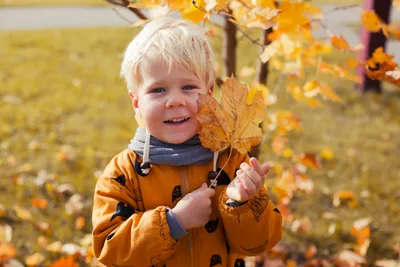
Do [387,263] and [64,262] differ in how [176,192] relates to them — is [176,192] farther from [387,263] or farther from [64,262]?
[387,263]

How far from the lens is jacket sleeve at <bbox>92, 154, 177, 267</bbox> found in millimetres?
1286

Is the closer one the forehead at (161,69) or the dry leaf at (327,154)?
the forehead at (161,69)

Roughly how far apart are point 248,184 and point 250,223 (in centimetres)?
14

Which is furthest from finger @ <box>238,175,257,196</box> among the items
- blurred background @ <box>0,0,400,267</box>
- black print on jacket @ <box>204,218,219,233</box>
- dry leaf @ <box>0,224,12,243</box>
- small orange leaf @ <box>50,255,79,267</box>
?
dry leaf @ <box>0,224,12,243</box>

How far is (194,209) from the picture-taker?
1.31 m

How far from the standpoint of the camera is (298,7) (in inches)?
64.2

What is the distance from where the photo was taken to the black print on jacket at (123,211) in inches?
53.7

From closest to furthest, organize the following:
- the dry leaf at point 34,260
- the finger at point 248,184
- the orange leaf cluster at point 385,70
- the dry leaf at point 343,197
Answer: the finger at point 248,184, the orange leaf cluster at point 385,70, the dry leaf at point 34,260, the dry leaf at point 343,197

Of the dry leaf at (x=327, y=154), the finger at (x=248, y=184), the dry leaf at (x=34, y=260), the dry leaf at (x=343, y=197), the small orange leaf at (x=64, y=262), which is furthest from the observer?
the dry leaf at (x=327, y=154)

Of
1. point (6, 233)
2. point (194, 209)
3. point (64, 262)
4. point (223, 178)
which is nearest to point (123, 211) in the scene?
point (194, 209)

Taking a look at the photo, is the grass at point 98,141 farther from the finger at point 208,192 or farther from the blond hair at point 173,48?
the finger at point 208,192

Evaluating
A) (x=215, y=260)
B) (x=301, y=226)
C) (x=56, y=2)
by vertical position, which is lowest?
(x=56, y=2)

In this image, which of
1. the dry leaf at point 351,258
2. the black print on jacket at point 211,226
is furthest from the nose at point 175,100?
the dry leaf at point 351,258

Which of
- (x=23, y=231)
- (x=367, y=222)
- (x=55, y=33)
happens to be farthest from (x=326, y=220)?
(x=55, y=33)
